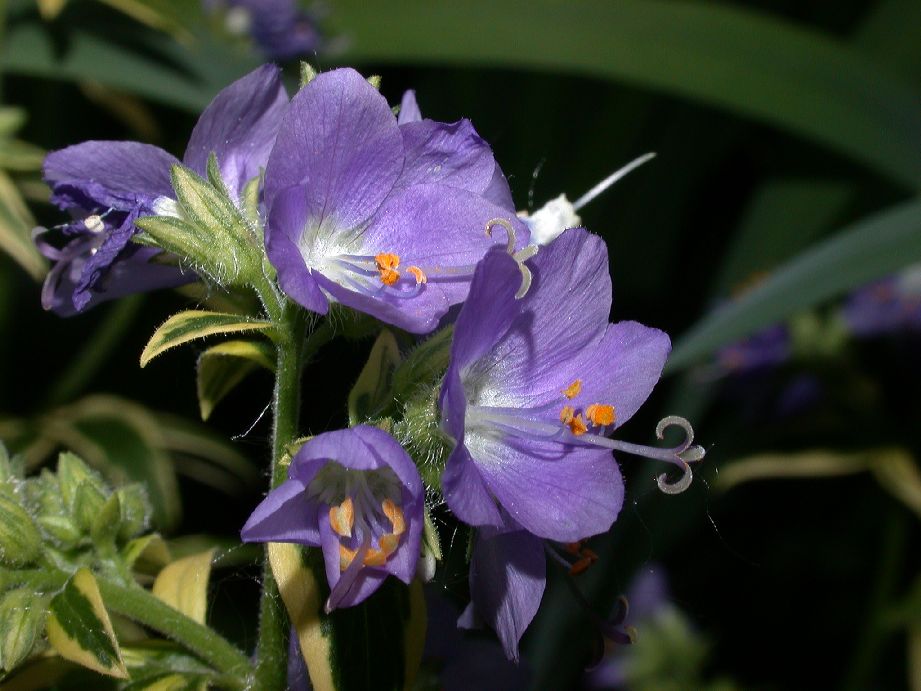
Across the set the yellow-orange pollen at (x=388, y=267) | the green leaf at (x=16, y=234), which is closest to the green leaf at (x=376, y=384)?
the yellow-orange pollen at (x=388, y=267)

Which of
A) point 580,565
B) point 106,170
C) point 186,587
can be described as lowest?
point 186,587

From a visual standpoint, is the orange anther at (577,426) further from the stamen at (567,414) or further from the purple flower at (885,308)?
the purple flower at (885,308)

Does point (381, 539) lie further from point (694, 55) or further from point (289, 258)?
point (694, 55)

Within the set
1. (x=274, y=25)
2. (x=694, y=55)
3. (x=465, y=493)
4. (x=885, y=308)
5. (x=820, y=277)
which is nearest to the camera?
(x=465, y=493)

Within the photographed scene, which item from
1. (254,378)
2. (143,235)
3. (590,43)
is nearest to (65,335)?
(254,378)

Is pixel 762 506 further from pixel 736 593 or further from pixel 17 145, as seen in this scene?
pixel 17 145

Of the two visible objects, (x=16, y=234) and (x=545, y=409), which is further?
(x=16, y=234)

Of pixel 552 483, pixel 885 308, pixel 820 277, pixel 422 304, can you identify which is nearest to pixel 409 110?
pixel 422 304

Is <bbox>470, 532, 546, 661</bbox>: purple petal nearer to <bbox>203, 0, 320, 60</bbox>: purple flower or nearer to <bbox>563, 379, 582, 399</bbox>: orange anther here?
<bbox>563, 379, 582, 399</bbox>: orange anther
